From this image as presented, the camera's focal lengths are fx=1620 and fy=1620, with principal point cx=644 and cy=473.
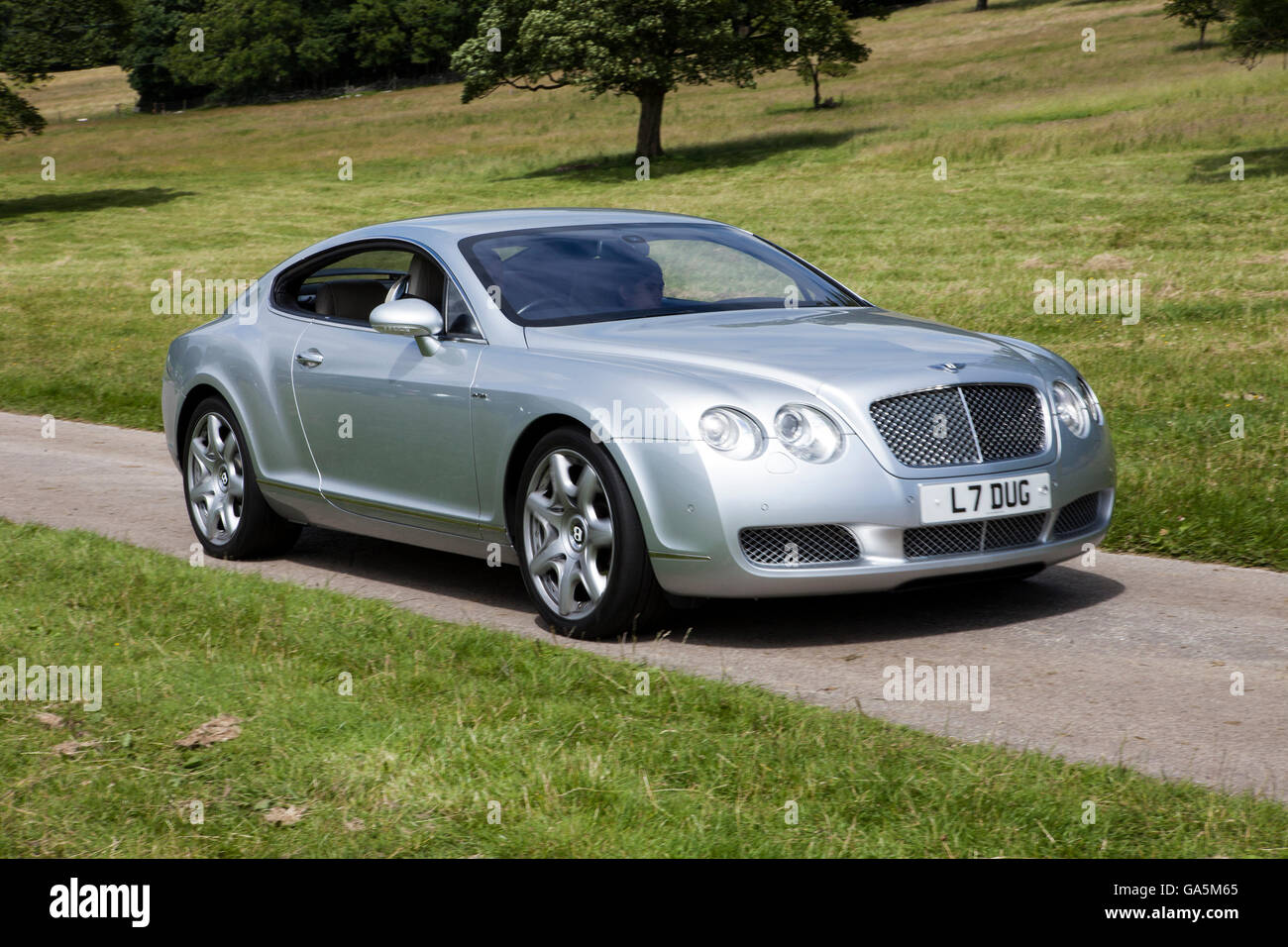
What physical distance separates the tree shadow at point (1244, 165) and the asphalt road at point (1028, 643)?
24956mm

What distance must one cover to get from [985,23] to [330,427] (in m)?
79.8

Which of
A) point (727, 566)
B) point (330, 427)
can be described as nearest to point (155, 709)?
point (727, 566)

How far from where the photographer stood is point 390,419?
21.7ft

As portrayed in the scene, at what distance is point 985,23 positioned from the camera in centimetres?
8125

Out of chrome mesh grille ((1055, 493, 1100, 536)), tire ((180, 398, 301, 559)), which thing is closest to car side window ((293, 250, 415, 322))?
tire ((180, 398, 301, 559))

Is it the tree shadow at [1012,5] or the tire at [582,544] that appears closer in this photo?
the tire at [582,544]

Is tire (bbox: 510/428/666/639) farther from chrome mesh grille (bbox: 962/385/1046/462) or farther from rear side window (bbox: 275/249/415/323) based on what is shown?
rear side window (bbox: 275/249/415/323)

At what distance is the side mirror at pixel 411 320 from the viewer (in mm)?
6367

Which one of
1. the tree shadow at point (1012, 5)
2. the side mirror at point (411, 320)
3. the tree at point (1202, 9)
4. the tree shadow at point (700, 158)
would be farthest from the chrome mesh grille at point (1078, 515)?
the tree shadow at point (1012, 5)

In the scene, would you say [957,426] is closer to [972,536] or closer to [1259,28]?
[972,536]

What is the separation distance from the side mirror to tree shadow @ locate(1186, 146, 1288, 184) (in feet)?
84.6

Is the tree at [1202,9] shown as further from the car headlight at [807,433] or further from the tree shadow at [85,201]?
the car headlight at [807,433]

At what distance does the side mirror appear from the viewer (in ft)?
20.9
